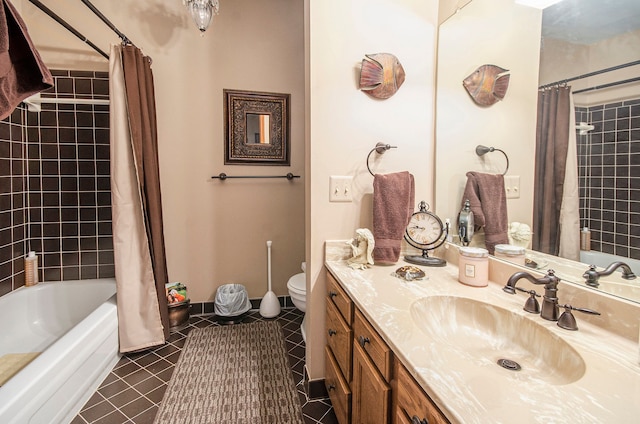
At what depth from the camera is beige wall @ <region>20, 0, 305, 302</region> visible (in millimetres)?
2371

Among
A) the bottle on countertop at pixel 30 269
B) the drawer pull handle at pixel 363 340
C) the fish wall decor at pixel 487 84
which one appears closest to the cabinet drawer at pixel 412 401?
the drawer pull handle at pixel 363 340

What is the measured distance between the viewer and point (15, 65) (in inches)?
36.8

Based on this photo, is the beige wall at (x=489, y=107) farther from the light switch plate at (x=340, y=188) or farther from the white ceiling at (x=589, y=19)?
the light switch plate at (x=340, y=188)

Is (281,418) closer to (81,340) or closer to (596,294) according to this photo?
(81,340)

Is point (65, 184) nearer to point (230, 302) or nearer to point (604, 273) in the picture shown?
point (230, 302)

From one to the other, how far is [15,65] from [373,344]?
1400mm

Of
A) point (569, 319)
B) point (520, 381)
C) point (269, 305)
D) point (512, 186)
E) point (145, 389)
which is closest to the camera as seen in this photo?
point (520, 381)

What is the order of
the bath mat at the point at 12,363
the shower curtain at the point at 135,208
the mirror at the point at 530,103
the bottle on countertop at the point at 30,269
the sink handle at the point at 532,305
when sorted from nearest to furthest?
the mirror at the point at 530,103, the sink handle at the point at 532,305, the bath mat at the point at 12,363, the shower curtain at the point at 135,208, the bottle on countertop at the point at 30,269

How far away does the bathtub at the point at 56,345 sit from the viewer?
1191 mm

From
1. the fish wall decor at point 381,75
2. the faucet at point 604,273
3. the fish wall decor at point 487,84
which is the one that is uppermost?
the fish wall decor at point 381,75

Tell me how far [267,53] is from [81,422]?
8.99 ft

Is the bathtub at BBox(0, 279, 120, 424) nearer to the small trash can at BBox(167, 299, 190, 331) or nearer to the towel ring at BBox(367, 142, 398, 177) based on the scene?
the small trash can at BBox(167, 299, 190, 331)

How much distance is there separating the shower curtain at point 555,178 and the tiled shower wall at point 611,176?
35mm

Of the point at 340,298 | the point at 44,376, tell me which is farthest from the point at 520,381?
the point at 44,376
